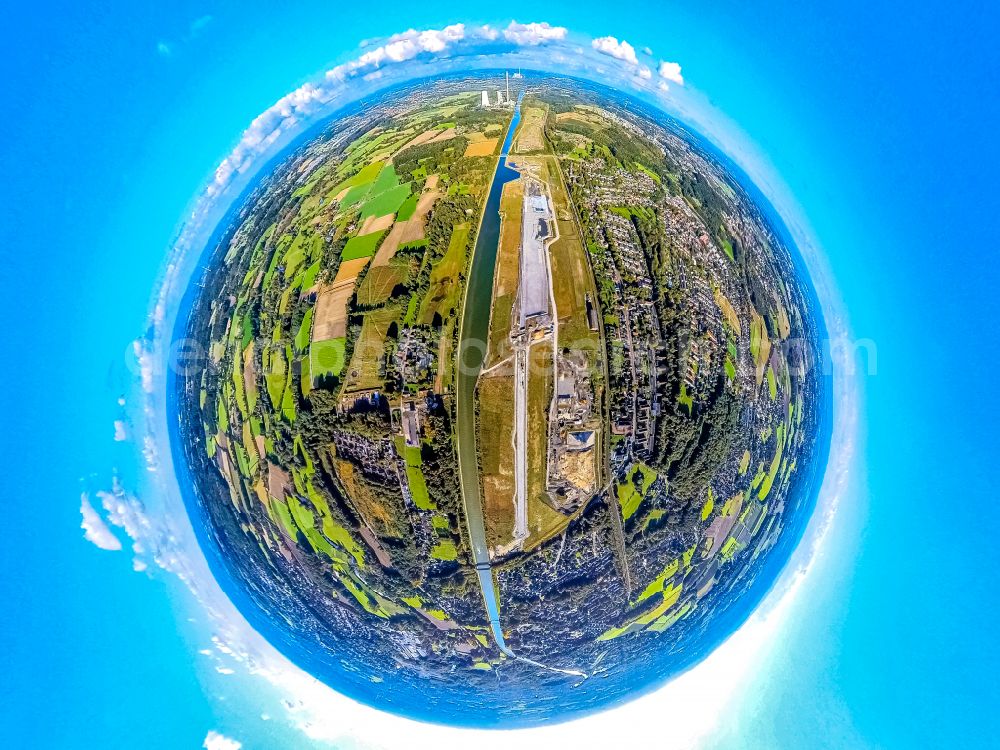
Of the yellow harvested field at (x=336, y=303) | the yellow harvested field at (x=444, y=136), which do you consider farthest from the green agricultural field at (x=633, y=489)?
the yellow harvested field at (x=444, y=136)

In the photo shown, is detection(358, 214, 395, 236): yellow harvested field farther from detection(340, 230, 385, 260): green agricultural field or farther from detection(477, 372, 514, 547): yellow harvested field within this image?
detection(477, 372, 514, 547): yellow harvested field

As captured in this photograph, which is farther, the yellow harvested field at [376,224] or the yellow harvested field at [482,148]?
the yellow harvested field at [482,148]

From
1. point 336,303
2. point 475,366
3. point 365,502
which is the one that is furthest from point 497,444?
point 336,303

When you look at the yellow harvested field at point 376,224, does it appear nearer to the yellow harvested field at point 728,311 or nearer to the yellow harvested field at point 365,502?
the yellow harvested field at point 365,502

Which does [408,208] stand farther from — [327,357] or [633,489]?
[633,489]

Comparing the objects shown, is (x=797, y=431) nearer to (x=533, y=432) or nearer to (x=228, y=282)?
(x=533, y=432)

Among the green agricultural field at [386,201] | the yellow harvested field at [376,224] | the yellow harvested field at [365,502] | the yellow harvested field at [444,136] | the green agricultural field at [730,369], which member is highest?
the yellow harvested field at [444,136]

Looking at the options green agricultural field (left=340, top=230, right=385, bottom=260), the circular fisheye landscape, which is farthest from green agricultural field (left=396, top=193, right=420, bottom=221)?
green agricultural field (left=340, top=230, right=385, bottom=260)
